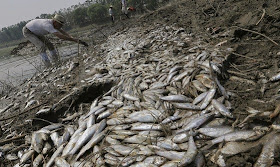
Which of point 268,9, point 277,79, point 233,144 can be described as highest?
point 268,9

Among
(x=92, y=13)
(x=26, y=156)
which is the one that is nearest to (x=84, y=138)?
(x=26, y=156)

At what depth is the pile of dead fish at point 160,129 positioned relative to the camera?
5.80 feet

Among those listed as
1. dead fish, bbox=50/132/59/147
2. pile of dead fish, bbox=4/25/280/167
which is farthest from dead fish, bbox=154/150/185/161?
dead fish, bbox=50/132/59/147

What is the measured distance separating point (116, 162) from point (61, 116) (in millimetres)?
2012

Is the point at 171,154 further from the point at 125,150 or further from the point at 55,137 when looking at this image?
the point at 55,137

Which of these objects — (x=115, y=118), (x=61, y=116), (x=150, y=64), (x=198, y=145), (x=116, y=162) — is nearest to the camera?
(x=198, y=145)

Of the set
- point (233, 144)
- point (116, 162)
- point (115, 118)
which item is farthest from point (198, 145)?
point (115, 118)

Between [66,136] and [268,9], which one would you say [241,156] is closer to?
[66,136]

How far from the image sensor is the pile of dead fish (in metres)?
1.77

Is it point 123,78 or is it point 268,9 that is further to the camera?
point 268,9

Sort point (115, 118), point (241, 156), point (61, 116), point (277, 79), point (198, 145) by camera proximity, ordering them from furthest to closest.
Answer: point (61, 116), point (115, 118), point (277, 79), point (198, 145), point (241, 156)

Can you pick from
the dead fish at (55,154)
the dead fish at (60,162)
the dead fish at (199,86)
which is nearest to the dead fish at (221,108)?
the dead fish at (199,86)

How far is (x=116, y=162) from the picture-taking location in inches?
79.7

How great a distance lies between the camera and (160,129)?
7.43ft
